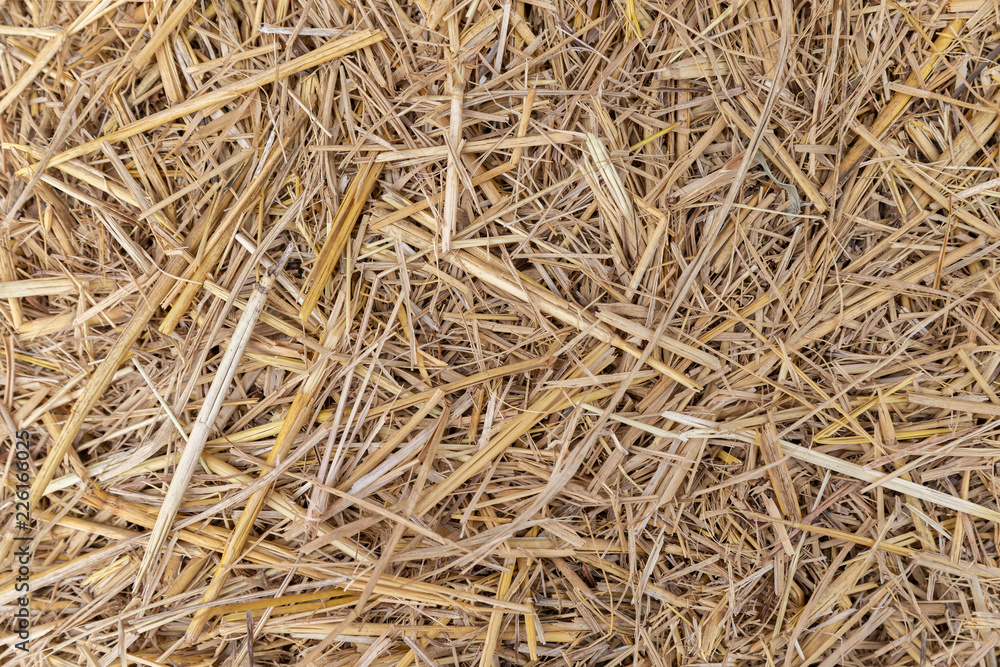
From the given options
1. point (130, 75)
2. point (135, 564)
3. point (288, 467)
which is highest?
point (130, 75)

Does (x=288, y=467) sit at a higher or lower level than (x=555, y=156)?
lower

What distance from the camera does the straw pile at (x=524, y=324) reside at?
1.08m

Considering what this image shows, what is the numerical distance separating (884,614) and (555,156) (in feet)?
3.65

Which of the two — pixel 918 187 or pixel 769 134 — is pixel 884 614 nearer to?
pixel 918 187

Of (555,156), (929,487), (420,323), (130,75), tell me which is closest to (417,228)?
(420,323)

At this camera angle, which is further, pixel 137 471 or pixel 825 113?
pixel 137 471

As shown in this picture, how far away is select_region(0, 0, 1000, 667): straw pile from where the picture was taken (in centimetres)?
108

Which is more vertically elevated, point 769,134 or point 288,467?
point 769,134

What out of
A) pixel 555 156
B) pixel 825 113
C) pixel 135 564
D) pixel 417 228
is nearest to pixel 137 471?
pixel 135 564

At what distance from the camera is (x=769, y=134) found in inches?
42.3

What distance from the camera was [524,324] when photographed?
112 cm

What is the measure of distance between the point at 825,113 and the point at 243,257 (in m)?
1.16

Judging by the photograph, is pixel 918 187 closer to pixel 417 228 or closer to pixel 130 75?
pixel 417 228

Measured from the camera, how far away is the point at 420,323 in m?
1.14
